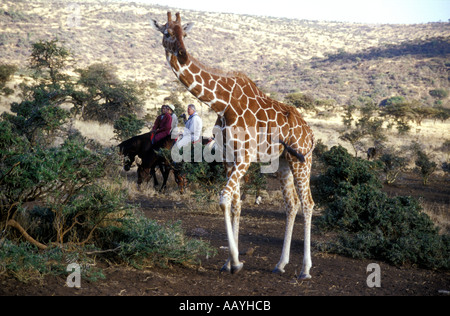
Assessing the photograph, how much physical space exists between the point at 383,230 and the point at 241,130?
3357 mm

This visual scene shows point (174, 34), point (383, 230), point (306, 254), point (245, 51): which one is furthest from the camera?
point (245, 51)

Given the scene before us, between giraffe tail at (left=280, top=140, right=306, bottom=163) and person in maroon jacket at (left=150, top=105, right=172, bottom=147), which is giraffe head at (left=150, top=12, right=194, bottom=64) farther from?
person in maroon jacket at (left=150, top=105, right=172, bottom=147)

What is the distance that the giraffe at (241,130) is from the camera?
205 inches

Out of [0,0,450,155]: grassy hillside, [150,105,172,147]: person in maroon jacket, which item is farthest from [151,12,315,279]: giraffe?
[0,0,450,155]: grassy hillside

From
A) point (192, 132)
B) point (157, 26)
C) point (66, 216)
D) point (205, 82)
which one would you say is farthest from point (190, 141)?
point (157, 26)

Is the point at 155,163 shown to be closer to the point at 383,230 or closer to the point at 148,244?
the point at 383,230

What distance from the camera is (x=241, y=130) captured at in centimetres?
555

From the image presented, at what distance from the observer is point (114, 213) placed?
609cm

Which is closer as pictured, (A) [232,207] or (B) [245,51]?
(A) [232,207]

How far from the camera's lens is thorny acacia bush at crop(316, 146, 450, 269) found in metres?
6.62

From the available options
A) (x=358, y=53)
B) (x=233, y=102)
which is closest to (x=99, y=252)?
(x=233, y=102)

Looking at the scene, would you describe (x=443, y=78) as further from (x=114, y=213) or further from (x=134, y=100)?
(x=114, y=213)

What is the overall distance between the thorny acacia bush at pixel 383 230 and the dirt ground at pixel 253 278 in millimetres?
177
